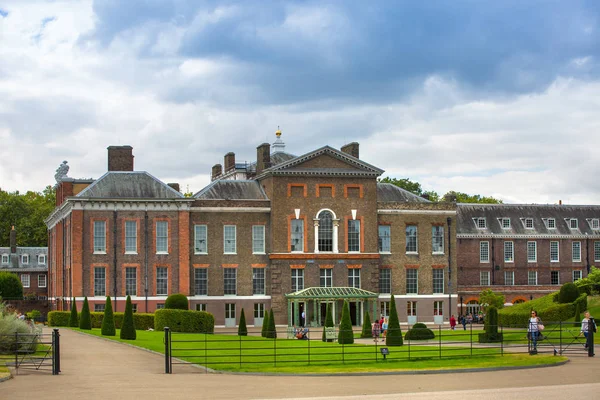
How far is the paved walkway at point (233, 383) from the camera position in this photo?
82.9 ft

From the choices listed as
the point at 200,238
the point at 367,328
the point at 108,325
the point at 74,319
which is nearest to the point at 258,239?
the point at 200,238

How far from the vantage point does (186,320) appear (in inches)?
2180

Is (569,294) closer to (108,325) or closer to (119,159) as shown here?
(108,325)

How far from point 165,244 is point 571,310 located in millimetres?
26412

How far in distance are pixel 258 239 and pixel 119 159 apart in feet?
36.2

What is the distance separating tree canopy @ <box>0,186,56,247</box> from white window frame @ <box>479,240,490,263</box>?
152ft

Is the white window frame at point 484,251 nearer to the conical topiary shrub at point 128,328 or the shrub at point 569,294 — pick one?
the shrub at point 569,294

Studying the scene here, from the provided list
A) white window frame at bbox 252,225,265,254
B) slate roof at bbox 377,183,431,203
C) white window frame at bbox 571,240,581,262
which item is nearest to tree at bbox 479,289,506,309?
slate roof at bbox 377,183,431,203

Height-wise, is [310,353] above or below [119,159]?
below

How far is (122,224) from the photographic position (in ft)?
213

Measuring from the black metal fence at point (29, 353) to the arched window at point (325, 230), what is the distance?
1336 inches

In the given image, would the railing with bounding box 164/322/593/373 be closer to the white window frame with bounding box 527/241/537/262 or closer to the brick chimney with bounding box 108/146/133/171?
the brick chimney with bounding box 108/146/133/171

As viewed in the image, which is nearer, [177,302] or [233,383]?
Result: [233,383]

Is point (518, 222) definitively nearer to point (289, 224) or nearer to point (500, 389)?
point (289, 224)
